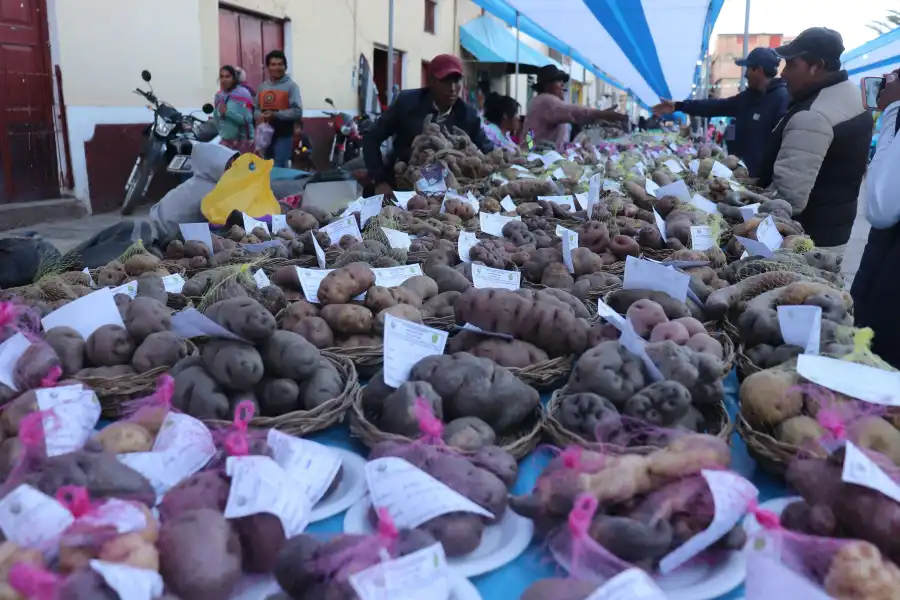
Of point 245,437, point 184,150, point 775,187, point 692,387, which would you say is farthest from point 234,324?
point 184,150

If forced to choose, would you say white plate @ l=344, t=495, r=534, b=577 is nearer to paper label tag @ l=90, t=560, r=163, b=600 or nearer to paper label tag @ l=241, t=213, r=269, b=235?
paper label tag @ l=90, t=560, r=163, b=600

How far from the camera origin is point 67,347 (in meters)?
1.51

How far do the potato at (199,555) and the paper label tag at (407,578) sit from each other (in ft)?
0.60

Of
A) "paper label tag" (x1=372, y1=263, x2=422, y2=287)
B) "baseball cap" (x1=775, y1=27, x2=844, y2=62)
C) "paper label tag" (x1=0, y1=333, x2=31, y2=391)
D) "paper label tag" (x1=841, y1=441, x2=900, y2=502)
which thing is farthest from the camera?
"baseball cap" (x1=775, y1=27, x2=844, y2=62)

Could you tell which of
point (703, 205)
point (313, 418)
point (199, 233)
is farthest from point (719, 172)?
point (313, 418)

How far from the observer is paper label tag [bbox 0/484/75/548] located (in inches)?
35.0

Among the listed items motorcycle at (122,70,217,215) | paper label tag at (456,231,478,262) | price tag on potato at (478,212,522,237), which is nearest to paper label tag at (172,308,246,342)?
paper label tag at (456,231,478,262)

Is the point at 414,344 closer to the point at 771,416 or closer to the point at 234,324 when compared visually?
the point at 234,324

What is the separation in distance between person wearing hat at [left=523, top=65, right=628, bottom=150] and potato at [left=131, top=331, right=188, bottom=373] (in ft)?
17.4

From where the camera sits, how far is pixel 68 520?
910 mm

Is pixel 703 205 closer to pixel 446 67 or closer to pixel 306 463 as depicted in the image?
pixel 446 67

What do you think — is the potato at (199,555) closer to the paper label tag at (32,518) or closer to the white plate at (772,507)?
the paper label tag at (32,518)

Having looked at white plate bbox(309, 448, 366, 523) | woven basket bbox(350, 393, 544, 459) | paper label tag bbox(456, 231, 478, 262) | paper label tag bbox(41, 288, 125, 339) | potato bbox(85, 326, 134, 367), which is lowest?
white plate bbox(309, 448, 366, 523)

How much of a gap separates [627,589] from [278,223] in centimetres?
255
